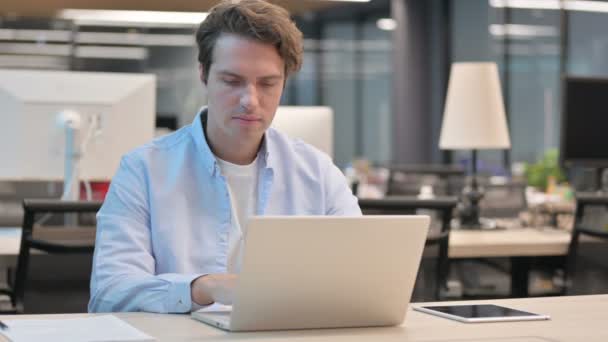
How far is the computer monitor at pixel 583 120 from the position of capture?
457 centimetres

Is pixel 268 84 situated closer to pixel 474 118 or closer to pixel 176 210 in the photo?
pixel 176 210

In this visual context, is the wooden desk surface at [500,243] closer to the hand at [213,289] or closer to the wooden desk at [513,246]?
the wooden desk at [513,246]

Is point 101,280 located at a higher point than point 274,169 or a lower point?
lower

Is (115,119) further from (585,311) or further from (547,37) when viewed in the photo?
(547,37)

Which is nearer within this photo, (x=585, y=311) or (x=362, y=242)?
(x=362, y=242)

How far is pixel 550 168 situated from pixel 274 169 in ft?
15.6

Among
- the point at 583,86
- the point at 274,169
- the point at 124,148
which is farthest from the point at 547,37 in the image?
the point at 274,169

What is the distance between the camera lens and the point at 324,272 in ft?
5.22

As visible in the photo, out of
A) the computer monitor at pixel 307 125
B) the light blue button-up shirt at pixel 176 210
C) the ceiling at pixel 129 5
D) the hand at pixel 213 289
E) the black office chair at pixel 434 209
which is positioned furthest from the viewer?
the ceiling at pixel 129 5

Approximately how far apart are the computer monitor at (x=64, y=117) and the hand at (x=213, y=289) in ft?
5.89

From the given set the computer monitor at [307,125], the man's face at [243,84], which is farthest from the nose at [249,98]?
the computer monitor at [307,125]

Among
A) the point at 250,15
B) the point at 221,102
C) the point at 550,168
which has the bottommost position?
the point at 550,168

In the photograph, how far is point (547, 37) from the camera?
977cm

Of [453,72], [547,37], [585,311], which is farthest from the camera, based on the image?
[547,37]
